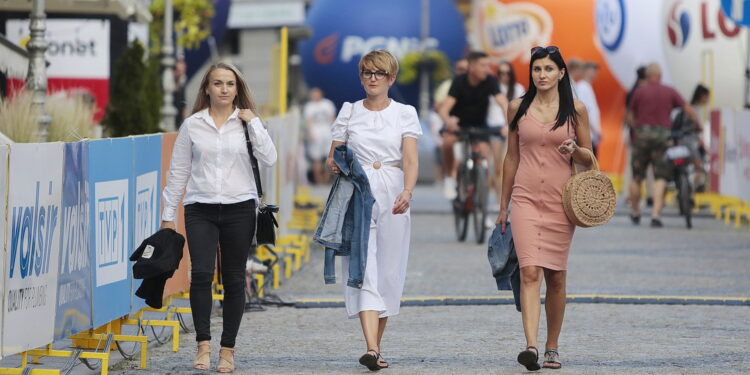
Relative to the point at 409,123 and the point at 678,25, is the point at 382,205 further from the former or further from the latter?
the point at 678,25

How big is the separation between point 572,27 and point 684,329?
21936 millimetres

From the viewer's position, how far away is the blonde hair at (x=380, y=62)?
8.72m

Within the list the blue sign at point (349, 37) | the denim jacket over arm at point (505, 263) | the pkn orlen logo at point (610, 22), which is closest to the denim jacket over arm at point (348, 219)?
the denim jacket over arm at point (505, 263)

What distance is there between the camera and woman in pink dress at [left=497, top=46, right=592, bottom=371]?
8523 millimetres

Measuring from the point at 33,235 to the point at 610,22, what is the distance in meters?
24.3

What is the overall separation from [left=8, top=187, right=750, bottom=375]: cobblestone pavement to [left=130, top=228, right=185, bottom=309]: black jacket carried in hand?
44 cm

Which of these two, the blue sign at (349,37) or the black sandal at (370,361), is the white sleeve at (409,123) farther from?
the blue sign at (349,37)

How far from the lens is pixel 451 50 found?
50.9m

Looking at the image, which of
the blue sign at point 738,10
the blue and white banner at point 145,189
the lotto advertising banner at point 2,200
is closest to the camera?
the lotto advertising banner at point 2,200

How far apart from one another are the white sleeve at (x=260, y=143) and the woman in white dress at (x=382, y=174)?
0.37 m

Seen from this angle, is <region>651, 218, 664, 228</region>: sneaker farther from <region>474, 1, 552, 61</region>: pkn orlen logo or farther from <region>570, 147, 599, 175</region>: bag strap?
<region>474, 1, 552, 61</region>: pkn orlen logo

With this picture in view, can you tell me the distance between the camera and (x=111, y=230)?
29.2ft

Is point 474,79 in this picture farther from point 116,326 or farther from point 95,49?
point 116,326

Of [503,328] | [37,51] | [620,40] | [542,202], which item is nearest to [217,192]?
[542,202]
